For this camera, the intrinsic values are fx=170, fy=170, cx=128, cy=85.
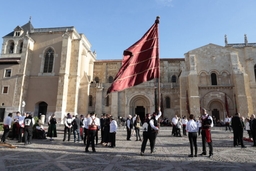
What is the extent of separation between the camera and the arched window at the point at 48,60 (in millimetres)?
26969

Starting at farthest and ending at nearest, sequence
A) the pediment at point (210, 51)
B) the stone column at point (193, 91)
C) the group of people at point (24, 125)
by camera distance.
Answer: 1. the pediment at point (210, 51)
2. the stone column at point (193, 91)
3. the group of people at point (24, 125)

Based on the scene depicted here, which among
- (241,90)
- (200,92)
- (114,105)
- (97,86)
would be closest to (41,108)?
(97,86)

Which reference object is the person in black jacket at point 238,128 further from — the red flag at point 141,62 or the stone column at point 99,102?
the stone column at point 99,102

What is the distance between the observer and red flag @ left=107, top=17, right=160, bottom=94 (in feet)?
22.5

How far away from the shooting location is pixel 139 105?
26531 mm

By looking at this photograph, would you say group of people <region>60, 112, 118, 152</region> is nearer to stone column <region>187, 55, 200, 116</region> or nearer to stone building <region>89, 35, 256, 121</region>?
stone building <region>89, 35, 256, 121</region>

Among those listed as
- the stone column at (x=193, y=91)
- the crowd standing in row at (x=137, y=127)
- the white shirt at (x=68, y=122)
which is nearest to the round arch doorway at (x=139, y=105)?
the stone column at (x=193, y=91)

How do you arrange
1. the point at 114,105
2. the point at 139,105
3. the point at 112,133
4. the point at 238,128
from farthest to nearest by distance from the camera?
the point at 139,105 < the point at 114,105 < the point at 112,133 < the point at 238,128

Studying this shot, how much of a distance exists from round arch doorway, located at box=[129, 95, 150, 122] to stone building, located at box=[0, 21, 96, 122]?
725 cm

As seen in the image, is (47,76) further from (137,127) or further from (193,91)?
(193,91)

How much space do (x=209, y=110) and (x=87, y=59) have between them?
72.3 feet

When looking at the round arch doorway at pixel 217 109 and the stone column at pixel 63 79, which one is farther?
the round arch doorway at pixel 217 109

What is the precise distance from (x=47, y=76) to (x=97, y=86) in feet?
25.4

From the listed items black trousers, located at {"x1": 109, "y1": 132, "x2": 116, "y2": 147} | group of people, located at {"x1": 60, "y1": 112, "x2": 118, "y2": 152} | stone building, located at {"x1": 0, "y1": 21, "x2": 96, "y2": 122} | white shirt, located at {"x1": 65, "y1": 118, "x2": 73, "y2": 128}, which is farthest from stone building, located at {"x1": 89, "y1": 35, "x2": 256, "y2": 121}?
black trousers, located at {"x1": 109, "y1": 132, "x2": 116, "y2": 147}
